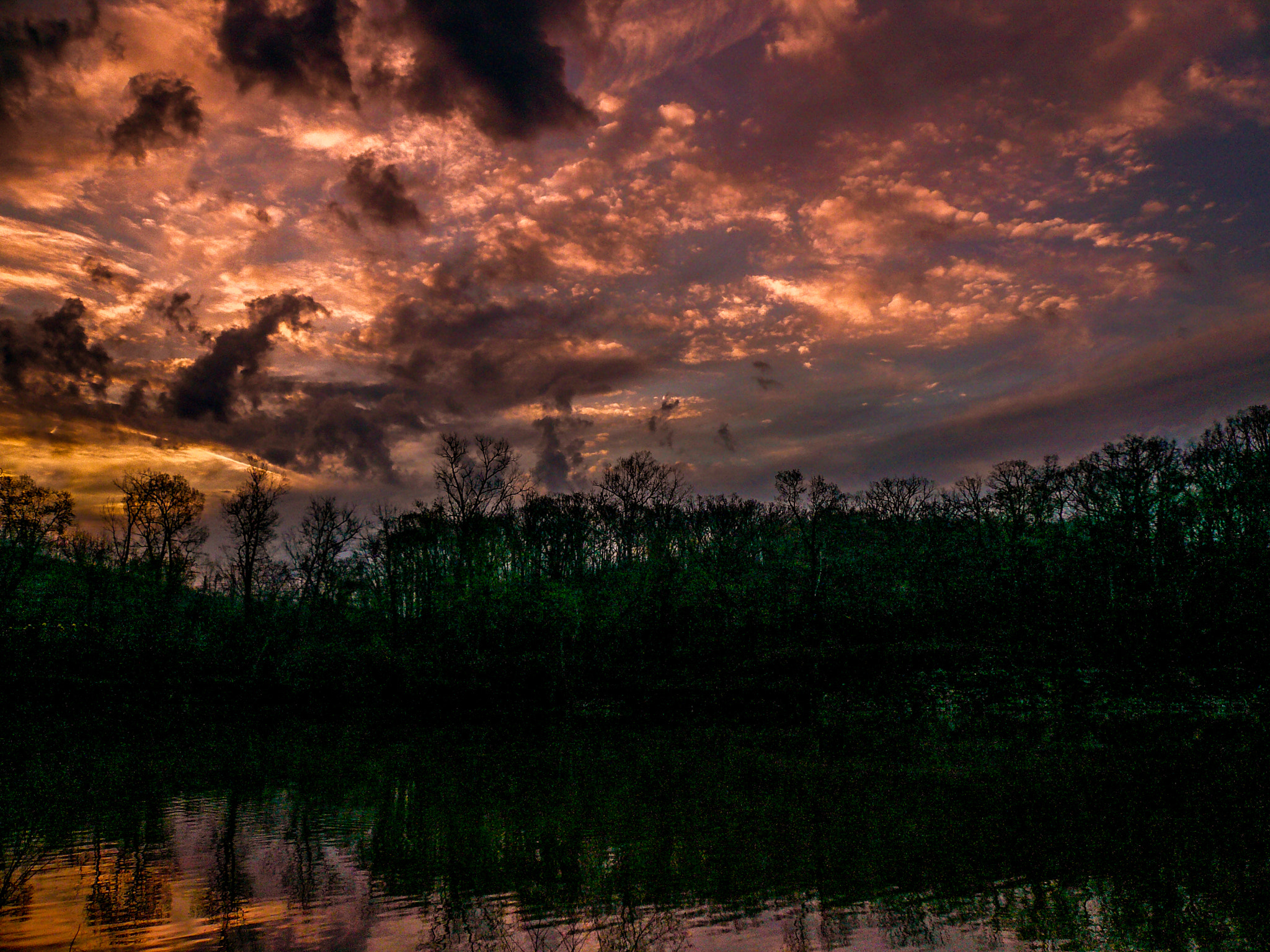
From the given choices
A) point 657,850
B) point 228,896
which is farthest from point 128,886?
point 657,850

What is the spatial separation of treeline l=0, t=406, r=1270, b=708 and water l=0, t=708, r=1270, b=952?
19.4 m

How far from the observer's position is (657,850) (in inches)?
555

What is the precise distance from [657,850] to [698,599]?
43.6 metres

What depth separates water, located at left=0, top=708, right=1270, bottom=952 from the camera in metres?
Answer: 10.1

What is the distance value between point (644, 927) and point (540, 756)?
1867cm

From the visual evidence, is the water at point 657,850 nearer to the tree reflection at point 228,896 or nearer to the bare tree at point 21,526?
the tree reflection at point 228,896

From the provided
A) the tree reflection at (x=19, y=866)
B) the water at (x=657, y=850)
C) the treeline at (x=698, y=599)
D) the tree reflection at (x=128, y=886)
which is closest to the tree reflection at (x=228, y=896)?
the water at (x=657, y=850)

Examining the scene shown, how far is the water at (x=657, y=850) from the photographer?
33.1 feet

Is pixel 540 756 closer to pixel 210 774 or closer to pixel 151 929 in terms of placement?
pixel 210 774

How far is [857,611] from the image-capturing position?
189 ft

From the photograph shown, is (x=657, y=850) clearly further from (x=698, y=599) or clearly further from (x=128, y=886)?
(x=698, y=599)

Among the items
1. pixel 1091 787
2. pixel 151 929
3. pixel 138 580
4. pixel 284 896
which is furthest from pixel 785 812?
pixel 138 580

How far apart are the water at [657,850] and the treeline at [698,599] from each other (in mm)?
19403

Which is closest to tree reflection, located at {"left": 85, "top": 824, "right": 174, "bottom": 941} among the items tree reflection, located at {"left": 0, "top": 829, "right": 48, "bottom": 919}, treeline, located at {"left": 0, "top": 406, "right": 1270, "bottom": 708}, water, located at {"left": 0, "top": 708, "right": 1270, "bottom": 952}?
water, located at {"left": 0, "top": 708, "right": 1270, "bottom": 952}
